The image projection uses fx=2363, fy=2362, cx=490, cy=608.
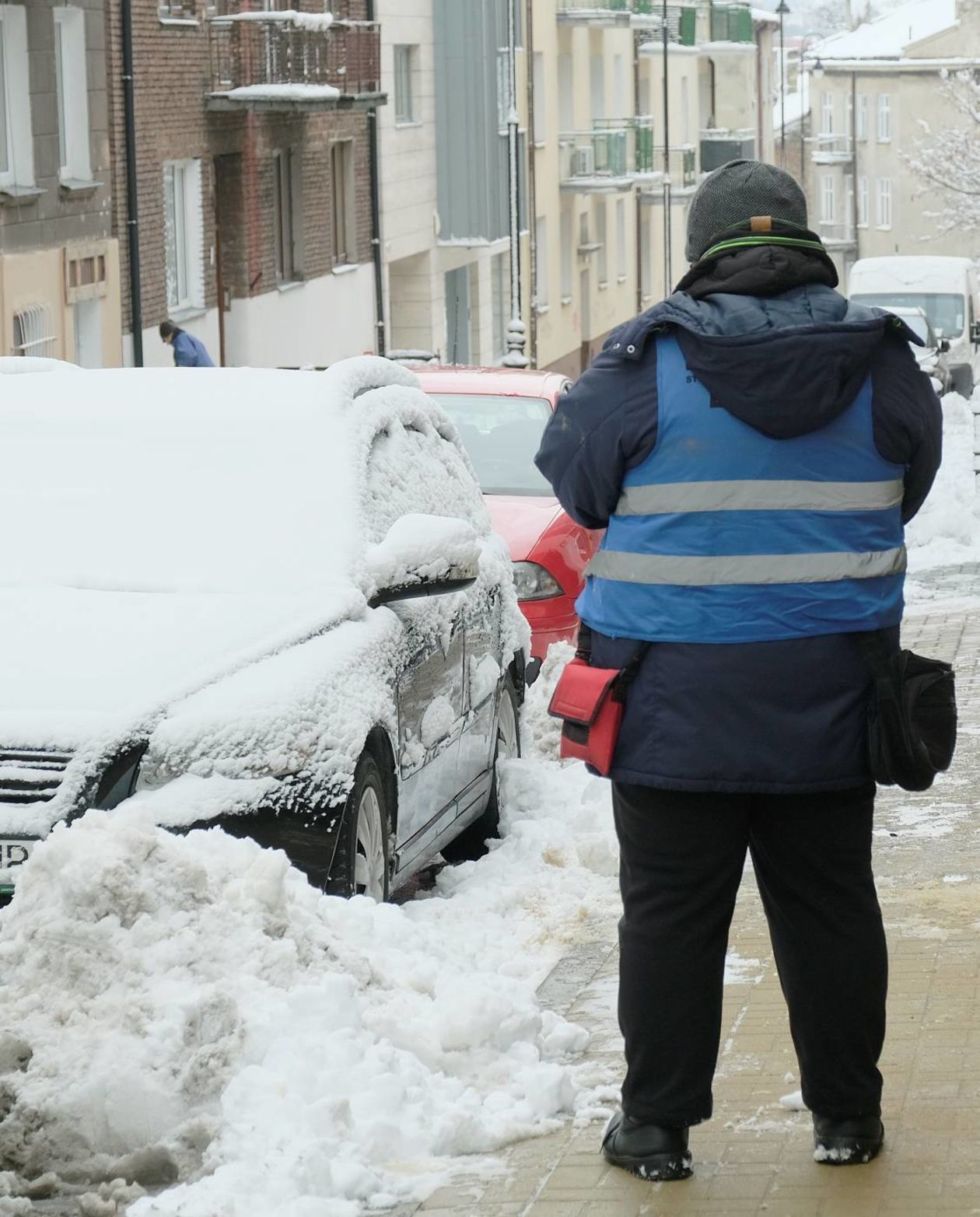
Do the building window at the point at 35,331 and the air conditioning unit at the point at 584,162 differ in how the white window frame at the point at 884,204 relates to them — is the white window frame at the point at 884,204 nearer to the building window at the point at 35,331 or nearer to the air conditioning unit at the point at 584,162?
the air conditioning unit at the point at 584,162

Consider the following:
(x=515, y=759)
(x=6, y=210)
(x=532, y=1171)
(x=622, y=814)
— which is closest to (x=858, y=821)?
(x=622, y=814)

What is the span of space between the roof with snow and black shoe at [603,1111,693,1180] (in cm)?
9094

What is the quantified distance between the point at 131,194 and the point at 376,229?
11316 mm

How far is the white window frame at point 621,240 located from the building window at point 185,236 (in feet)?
88.3

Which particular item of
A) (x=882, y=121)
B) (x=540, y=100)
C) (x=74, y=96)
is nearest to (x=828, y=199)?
(x=882, y=121)

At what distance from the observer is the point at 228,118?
30.2 m

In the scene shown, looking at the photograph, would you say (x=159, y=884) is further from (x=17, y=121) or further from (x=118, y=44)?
(x=118, y=44)

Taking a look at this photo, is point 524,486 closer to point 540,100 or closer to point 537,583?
point 537,583

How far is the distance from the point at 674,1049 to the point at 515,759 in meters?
4.15

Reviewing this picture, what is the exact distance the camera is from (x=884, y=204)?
9538 centimetres

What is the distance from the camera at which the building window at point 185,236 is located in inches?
1135

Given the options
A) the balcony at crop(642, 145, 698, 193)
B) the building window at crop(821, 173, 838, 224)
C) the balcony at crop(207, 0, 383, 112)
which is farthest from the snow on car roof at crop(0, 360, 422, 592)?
the building window at crop(821, 173, 838, 224)

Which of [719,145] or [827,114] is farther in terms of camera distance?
[827,114]

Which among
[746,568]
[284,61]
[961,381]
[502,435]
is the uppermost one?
[284,61]
